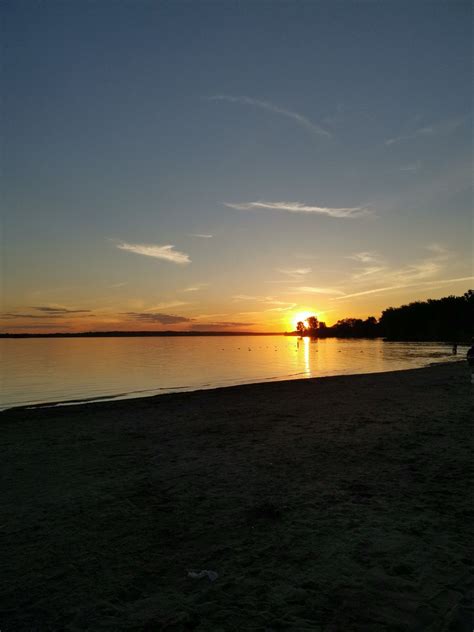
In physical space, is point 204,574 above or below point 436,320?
below

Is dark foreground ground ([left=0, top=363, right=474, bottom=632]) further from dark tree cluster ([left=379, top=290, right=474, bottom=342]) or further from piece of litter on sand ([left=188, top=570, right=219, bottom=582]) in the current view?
dark tree cluster ([left=379, top=290, right=474, bottom=342])

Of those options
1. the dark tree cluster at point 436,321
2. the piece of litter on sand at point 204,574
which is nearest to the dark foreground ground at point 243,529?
the piece of litter on sand at point 204,574

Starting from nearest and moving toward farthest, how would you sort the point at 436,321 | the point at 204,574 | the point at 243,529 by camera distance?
1. the point at 204,574
2. the point at 243,529
3. the point at 436,321

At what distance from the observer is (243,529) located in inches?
241

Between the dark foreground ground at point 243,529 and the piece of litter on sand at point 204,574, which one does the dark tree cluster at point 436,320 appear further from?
the piece of litter on sand at point 204,574

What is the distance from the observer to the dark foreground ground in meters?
4.25

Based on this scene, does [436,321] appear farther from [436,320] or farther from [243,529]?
[243,529]

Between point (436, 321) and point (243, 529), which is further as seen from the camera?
point (436, 321)

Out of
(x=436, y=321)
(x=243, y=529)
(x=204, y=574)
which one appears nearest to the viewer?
(x=204, y=574)

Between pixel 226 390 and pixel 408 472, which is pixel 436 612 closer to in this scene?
pixel 408 472

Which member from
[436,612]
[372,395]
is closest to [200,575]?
[436,612]

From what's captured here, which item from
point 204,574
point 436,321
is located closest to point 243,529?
point 204,574

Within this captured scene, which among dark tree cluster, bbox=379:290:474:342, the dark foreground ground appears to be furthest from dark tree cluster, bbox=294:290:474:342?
the dark foreground ground

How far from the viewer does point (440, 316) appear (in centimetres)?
15775
